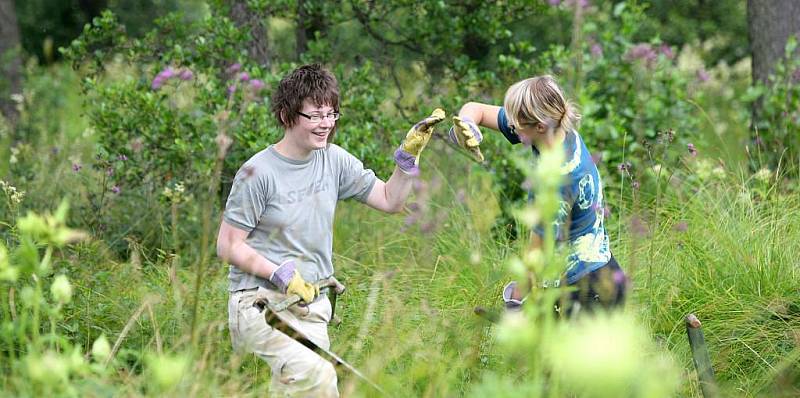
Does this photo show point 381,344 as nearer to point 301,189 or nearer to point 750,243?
point 301,189

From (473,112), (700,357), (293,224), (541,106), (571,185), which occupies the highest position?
(541,106)

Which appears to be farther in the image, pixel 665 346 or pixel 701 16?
pixel 701 16

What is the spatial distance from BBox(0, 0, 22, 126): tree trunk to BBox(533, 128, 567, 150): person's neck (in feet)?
17.6

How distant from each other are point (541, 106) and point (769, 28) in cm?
356

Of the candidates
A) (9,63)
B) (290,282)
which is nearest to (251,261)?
(290,282)

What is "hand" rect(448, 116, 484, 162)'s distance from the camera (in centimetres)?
335

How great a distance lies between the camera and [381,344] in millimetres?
3010

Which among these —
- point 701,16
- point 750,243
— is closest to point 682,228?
point 750,243

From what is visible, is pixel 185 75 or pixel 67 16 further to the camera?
pixel 67 16

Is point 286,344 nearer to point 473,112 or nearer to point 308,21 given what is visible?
point 473,112

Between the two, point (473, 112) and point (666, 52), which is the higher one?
point (473, 112)

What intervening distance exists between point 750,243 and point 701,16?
722 cm

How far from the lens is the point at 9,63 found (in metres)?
8.29

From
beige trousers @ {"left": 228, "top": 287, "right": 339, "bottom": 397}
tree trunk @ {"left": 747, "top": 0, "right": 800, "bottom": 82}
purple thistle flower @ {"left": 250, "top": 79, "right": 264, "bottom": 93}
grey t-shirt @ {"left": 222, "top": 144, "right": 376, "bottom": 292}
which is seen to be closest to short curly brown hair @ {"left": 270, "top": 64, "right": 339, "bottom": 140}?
grey t-shirt @ {"left": 222, "top": 144, "right": 376, "bottom": 292}
